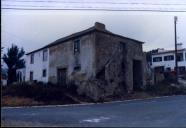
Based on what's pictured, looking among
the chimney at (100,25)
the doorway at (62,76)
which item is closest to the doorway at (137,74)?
the chimney at (100,25)

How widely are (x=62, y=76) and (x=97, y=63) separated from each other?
7.05 metres

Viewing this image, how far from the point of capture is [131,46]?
137 ft

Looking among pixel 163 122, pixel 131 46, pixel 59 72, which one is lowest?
pixel 163 122

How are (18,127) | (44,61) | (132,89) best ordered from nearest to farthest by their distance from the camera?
1. (18,127)
2. (132,89)
3. (44,61)

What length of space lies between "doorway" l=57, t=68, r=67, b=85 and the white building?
31.2 m

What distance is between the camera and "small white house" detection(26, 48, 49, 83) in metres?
46.2

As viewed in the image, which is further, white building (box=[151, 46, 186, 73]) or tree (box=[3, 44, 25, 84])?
white building (box=[151, 46, 186, 73])

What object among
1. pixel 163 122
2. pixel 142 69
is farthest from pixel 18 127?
pixel 142 69

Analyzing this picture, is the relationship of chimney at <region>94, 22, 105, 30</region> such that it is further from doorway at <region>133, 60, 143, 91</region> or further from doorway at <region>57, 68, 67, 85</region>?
doorway at <region>57, 68, 67, 85</region>

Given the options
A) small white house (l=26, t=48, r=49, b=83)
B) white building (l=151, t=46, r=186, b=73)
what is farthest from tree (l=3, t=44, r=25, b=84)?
white building (l=151, t=46, r=186, b=73)

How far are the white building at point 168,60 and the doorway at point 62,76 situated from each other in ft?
102

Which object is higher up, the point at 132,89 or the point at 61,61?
the point at 61,61

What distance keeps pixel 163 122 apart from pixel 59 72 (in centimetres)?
2616

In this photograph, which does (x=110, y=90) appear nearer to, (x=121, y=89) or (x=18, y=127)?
(x=121, y=89)
